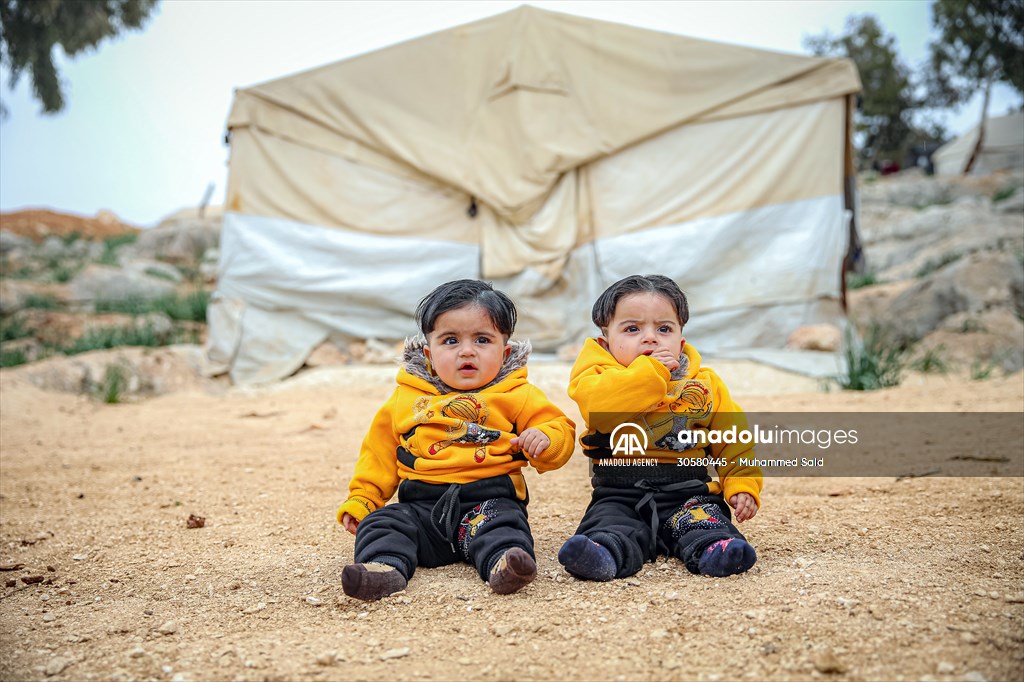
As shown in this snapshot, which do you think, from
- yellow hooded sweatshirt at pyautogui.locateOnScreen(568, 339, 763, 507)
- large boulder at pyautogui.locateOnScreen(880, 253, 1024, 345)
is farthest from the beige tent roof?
yellow hooded sweatshirt at pyautogui.locateOnScreen(568, 339, 763, 507)

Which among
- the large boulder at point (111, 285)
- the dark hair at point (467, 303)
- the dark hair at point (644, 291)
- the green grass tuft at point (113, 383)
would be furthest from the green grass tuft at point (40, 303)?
the dark hair at point (644, 291)

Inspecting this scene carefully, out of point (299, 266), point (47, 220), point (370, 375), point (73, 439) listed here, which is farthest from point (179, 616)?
point (47, 220)

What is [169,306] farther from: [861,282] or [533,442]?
[861,282]

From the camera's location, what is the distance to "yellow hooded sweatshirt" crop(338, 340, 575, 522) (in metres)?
1.83

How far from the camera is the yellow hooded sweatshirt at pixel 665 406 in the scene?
175 cm

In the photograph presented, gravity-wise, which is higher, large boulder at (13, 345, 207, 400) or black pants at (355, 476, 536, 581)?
large boulder at (13, 345, 207, 400)

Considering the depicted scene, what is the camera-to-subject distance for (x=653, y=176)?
20.9 feet

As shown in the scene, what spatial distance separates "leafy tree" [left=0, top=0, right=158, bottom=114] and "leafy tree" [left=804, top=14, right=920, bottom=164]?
64.0 ft

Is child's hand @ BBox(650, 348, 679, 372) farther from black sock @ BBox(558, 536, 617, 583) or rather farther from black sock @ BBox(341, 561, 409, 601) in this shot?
black sock @ BBox(341, 561, 409, 601)

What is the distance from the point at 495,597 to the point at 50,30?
11.9 metres

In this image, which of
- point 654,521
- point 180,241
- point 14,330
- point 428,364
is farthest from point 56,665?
point 180,241

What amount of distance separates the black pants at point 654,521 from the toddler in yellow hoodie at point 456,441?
161 millimetres

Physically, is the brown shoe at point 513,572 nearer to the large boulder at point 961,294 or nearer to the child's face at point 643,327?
the child's face at point 643,327

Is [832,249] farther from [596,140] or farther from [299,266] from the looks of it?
[299,266]
